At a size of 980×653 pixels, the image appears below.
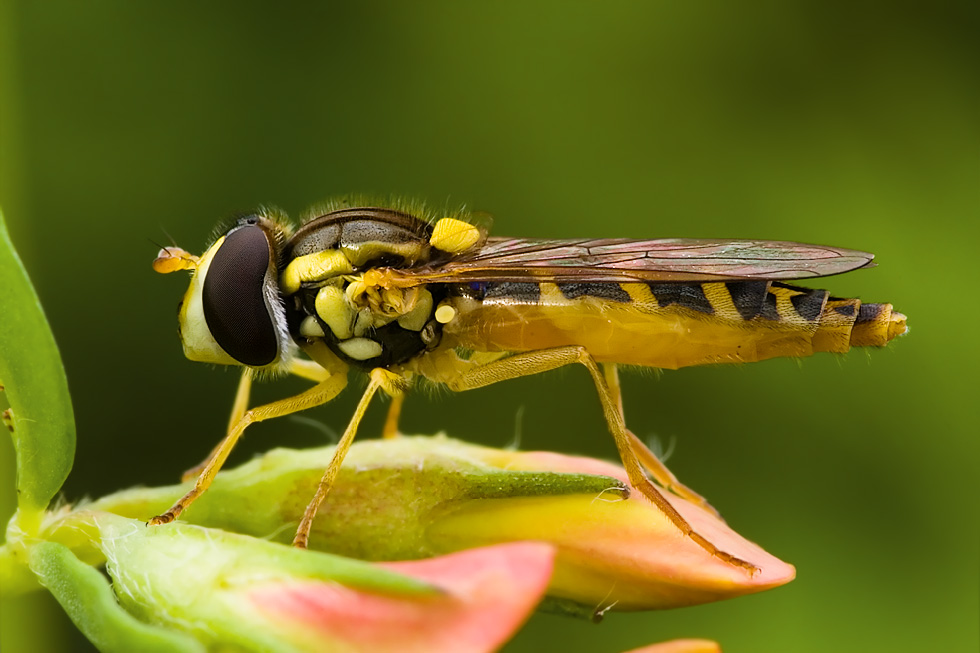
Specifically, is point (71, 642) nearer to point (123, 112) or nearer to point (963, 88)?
point (123, 112)

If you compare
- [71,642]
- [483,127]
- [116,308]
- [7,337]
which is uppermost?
[483,127]

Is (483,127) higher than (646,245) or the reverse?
higher

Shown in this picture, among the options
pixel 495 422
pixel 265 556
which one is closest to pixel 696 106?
pixel 495 422

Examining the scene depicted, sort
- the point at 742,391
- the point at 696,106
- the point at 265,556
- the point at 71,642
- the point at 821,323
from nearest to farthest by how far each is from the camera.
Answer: the point at 265,556 → the point at 821,323 → the point at 71,642 → the point at 742,391 → the point at 696,106

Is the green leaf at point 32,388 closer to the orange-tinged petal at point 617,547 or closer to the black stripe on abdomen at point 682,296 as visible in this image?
the orange-tinged petal at point 617,547

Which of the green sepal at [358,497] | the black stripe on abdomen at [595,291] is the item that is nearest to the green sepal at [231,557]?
the green sepal at [358,497]

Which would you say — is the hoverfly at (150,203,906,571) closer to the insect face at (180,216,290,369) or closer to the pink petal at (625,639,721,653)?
the insect face at (180,216,290,369)

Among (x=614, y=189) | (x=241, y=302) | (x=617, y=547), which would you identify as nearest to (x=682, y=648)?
(x=617, y=547)
